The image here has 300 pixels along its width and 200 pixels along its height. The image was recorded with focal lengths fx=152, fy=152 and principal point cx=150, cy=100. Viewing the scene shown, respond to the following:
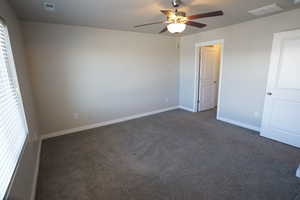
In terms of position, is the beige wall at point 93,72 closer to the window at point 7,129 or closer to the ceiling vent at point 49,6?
the ceiling vent at point 49,6

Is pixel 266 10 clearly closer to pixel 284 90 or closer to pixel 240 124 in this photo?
pixel 284 90

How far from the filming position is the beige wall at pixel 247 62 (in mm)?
3078

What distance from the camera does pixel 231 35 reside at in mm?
3742

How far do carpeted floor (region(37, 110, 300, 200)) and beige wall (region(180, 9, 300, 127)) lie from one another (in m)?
0.59

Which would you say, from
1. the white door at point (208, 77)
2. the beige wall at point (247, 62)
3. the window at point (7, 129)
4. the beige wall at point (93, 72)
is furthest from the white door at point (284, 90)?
the window at point (7, 129)

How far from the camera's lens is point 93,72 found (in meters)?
3.79

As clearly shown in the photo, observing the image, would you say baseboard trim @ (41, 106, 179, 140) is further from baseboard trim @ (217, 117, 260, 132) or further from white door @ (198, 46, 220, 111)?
baseboard trim @ (217, 117, 260, 132)

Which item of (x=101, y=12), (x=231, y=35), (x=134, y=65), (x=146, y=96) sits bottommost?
(x=146, y=96)

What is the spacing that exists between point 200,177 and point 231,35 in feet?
11.0

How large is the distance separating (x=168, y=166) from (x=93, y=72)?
279cm

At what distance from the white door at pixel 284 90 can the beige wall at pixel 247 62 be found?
0.20 metres

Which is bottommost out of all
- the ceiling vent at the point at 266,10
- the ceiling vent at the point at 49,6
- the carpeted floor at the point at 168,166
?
the carpeted floor at the point at 168,166

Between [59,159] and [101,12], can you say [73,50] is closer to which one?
[101,12]

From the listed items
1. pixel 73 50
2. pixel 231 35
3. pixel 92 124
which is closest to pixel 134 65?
pixel 73 50
